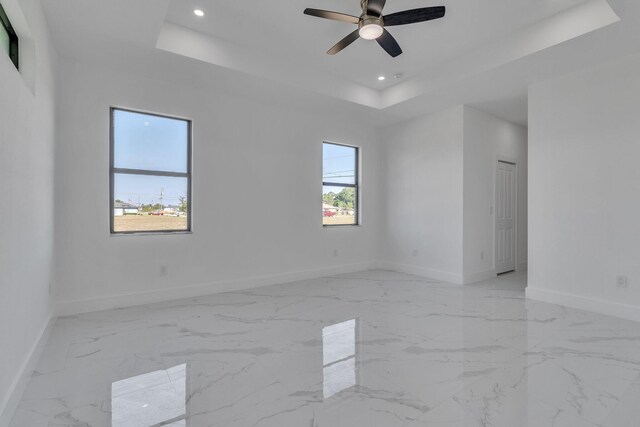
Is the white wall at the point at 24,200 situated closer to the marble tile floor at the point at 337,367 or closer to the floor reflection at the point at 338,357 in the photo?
the marble tile floor at the point at 337,367

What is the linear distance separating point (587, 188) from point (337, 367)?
345 cm

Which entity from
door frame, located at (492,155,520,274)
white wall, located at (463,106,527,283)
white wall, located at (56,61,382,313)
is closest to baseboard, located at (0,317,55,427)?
white wall, located at (56,61,382,313)

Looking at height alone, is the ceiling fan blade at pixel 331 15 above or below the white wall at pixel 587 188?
above

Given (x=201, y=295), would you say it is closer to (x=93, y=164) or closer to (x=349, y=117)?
(x=93, y=164)

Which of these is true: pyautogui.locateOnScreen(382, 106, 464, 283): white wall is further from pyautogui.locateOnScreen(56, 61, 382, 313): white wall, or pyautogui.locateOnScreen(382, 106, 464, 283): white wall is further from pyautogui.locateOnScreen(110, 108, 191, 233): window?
pyautogui.locateOnScreen(110, 108, 191, 233): window

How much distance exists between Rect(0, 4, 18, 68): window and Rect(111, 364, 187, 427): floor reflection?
215 centimetres

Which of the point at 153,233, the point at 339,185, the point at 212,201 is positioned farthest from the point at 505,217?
Answer: the point at 153,233

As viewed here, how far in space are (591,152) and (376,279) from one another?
125 inches

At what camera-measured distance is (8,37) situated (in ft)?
6.83

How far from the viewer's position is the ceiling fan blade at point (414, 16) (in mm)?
2619

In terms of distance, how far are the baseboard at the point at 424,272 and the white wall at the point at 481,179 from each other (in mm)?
155

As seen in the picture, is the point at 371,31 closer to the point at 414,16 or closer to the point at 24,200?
the point at 414,16

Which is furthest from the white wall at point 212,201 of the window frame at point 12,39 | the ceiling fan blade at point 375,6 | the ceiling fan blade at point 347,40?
the ceiling fan blade at point 375,6

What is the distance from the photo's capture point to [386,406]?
1853 millimetres
